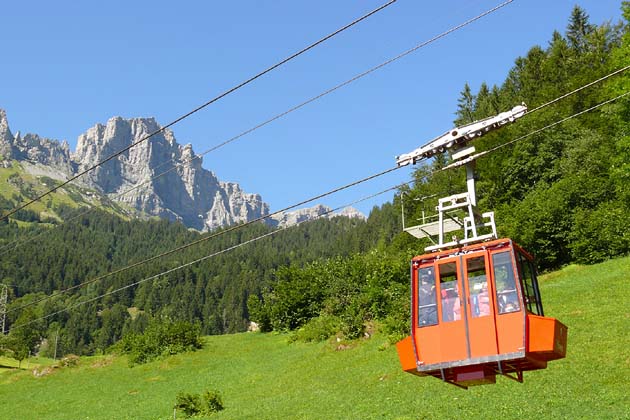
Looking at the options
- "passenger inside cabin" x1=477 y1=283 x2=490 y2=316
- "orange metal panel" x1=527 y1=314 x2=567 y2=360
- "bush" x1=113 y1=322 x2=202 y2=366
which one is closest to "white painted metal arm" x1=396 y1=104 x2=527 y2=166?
"passenger inside cabin" x1=477 y1=283 x2=490 y2=316

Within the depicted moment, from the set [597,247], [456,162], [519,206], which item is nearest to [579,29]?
[519,206]

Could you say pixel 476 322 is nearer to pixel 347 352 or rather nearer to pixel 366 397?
pixel 366 397

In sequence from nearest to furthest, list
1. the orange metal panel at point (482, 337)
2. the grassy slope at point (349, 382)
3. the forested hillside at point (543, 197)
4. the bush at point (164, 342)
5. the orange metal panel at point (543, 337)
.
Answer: the orange metal panel at point (543, 337) → the orange metal panel at point (482, 337) → the grassy slope at point (349, 382) → the forested hillside at point (543, 197) → the bush at point (164, 342)

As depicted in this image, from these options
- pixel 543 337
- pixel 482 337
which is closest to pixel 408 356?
pixel 482 337

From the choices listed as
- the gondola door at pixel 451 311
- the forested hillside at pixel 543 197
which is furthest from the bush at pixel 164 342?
the gondola door at pixel 451 311

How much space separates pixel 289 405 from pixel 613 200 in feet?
140

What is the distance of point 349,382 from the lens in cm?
3781

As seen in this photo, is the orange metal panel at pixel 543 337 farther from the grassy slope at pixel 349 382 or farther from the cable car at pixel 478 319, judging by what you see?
the grassy slope at pixel 349 382

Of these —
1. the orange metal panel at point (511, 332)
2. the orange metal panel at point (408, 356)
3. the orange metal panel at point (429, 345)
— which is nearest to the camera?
the orange metal panel at point (511, 332)

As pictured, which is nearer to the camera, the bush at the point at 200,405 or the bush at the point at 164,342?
the bush at the point at 200,405

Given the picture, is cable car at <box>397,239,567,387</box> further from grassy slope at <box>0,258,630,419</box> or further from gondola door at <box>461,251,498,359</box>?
grassy slope at <box>0,258,630,419</box>

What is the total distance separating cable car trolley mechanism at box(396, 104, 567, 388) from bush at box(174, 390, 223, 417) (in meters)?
24.5

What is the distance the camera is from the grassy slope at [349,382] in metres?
25.8

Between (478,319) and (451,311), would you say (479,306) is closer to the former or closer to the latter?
(478,319)
